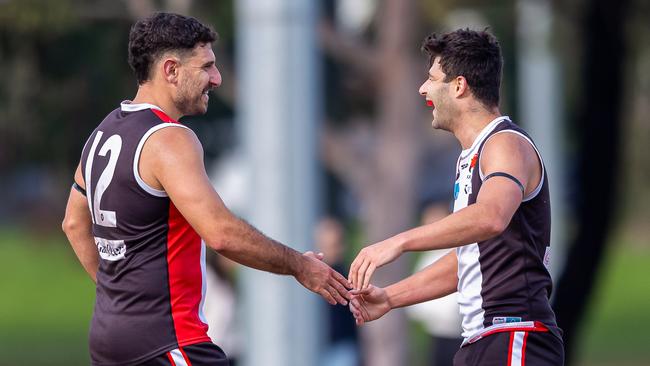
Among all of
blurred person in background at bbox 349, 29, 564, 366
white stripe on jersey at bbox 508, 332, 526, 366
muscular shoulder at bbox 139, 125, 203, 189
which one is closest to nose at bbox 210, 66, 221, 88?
muscular shoulder at bbox 139, 125, 203, 189

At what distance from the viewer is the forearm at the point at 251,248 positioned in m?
5.84

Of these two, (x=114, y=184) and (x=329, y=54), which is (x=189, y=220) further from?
(x=329, y=54)

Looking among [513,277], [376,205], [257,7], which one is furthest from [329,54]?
[513,277]

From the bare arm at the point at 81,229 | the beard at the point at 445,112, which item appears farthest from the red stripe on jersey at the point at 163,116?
the beard at the point at 445,112

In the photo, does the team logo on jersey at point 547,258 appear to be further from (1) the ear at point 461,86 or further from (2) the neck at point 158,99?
(2) the neck at point 158,99

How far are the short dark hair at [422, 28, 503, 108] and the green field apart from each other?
829 centimetres

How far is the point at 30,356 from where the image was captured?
91.5 feet

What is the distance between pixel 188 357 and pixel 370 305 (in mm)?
1156

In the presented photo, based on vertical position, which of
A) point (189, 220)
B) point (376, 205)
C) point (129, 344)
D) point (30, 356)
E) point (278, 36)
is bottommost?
point (30, 356)

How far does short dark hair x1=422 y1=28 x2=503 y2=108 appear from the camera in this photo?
20.4 ft

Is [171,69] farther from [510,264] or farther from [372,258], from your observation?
[510,264]

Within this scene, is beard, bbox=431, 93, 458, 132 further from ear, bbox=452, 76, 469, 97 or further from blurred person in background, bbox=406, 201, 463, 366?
blurred person in background, bbox=406, 201, 463, 366

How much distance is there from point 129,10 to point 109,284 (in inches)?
393

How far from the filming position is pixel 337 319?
12.3 meters
